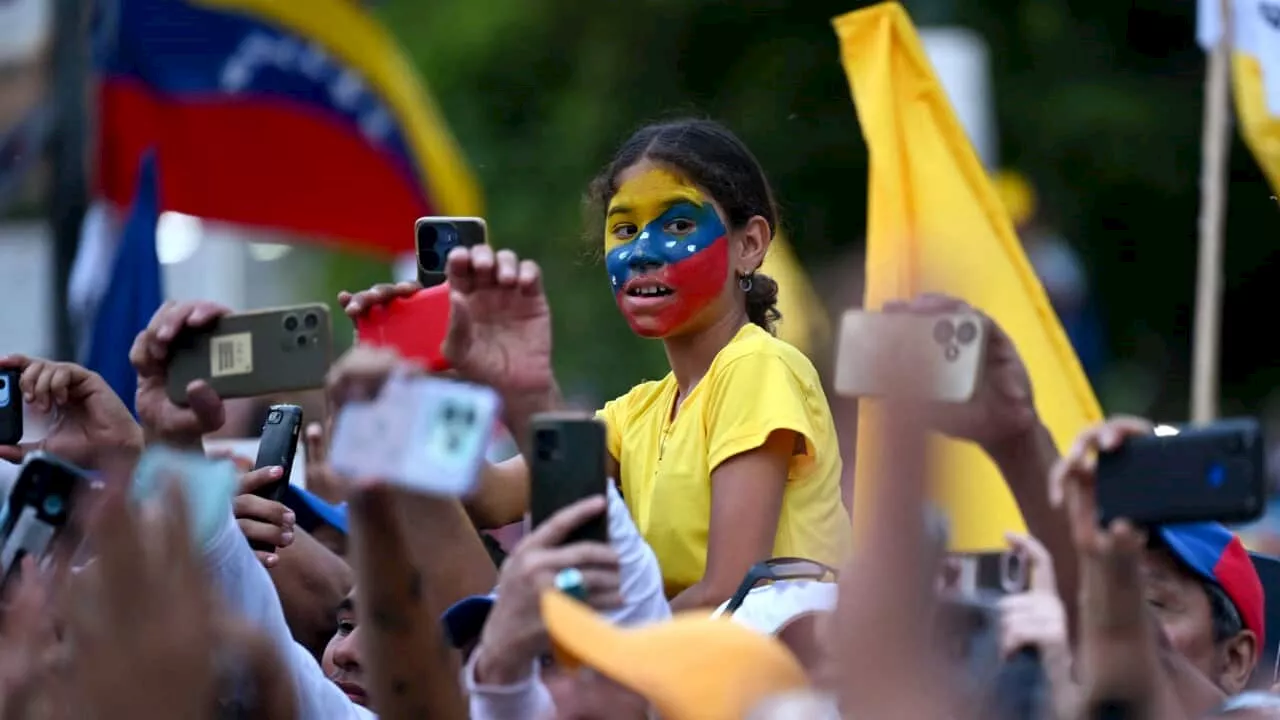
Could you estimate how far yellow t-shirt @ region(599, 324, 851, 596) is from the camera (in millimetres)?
3533

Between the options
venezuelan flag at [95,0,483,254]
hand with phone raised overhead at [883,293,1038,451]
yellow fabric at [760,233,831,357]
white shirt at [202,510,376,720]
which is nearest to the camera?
hand with phone raised overhead at [883,293,1038,451]

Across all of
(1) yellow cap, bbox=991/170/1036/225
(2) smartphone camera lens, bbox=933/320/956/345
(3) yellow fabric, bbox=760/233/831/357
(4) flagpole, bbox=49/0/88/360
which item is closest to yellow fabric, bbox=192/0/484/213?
(4) flagpole, bbox=49/0/88/360

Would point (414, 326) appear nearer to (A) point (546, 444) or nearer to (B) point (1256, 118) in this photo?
(A) point (546, 444)

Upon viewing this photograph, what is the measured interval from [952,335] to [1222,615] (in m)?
1.41

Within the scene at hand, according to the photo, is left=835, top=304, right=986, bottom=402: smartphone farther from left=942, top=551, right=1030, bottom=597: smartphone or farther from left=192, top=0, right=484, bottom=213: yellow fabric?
left=192, top=0, right=484, bottom=213: yellow fabric

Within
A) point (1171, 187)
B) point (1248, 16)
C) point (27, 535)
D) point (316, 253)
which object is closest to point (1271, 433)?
point (1171, 187)

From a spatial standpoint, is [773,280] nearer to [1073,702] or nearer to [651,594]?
[651,594]

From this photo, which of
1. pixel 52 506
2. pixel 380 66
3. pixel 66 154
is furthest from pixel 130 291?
pixel 52 506

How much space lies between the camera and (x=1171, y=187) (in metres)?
12.9

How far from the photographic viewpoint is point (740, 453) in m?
3.49

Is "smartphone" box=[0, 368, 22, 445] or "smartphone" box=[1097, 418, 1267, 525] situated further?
"smartphone" box=[0, 368, 22, 445]

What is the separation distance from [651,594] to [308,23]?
5.84 metres

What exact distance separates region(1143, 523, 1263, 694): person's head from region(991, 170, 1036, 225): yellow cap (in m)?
5.98

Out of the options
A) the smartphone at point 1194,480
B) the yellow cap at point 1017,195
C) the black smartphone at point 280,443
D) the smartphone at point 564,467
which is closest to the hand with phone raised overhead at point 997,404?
the smartphone at point 1194,480
